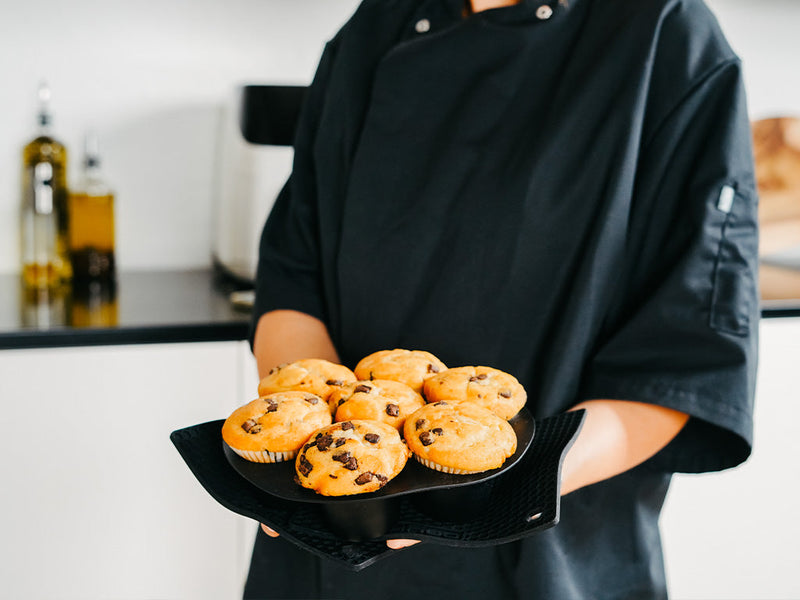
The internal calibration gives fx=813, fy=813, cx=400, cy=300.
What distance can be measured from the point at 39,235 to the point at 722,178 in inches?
49.4

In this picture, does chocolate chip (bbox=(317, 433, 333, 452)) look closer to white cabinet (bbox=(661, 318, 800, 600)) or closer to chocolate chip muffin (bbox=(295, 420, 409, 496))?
chocolate chip muffin (bbox=(295, 420, 409, 496))

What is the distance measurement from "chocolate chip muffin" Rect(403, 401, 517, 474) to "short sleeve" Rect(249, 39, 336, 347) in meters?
0.38

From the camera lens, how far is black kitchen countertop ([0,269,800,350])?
49.3 inches

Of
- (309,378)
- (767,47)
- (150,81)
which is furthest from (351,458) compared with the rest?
(767,47)

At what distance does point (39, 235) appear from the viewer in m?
1.54

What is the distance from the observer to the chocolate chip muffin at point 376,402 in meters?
0.68

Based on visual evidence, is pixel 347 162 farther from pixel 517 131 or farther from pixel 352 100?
pixel 517 131

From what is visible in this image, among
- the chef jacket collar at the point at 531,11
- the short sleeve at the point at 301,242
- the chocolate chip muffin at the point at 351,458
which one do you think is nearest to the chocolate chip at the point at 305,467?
the chocolate chip muffin at the point at 351,458

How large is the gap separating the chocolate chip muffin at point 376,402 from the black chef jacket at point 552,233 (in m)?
0.18

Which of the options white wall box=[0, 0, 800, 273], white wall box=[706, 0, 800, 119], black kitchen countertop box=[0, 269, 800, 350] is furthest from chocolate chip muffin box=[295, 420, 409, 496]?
white wall box=[706, 0, 800, 119]

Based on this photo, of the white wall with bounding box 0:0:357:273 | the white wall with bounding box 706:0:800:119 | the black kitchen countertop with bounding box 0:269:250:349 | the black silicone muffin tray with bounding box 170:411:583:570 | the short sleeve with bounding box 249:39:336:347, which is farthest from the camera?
the white wall with bounding box 706:0:800:119

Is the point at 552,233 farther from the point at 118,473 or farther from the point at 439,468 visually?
the point at 118,473

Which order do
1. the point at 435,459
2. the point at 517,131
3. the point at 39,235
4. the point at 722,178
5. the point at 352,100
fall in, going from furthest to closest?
the point at 39,235 < the point at 352,100 < the point at 517,131 < the point at 722,178 < the point at 435,459

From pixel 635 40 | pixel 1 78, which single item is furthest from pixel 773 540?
pixel 1 78
